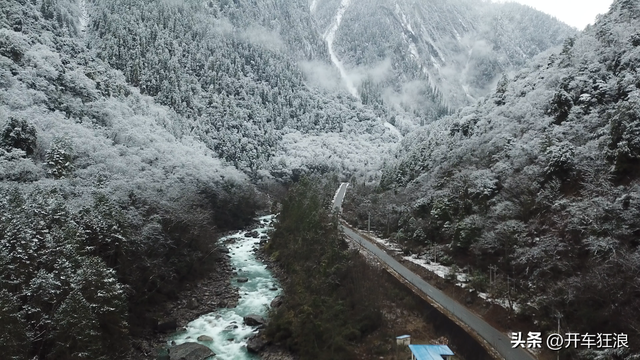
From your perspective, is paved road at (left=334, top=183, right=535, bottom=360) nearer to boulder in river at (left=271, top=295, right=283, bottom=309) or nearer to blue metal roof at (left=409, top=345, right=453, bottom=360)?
blue metal roof at (left=409, top=345, right=453, bottom=360)

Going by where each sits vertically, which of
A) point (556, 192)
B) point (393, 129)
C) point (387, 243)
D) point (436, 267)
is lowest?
point (436, 267)

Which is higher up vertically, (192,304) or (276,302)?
(276,302)

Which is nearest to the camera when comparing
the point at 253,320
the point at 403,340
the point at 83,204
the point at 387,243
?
the point at 403,340

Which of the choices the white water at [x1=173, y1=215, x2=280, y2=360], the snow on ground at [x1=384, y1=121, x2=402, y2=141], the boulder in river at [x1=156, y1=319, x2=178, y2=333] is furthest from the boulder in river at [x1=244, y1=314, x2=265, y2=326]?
the snow on ground at [x1=384, y1=121, x2=402, y2=141]

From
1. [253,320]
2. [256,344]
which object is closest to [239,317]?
[253,320]

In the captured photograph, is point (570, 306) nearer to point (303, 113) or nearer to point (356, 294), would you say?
point (356, 294)

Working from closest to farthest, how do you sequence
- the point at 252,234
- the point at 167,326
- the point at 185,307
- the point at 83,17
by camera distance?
the point at 167,326
the point at 185,307
the point at 252,234
the point at 83,17

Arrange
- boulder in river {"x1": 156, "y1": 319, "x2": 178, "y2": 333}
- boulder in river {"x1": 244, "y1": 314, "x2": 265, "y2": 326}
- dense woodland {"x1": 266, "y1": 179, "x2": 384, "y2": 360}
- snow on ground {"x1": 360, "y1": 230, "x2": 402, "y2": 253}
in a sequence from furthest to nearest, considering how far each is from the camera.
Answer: snow on ground {"x1": 360, "y1": 230, "x2": 402, "y2": 253}
boulder in river {"x1": 244, "y1": 314, "x2": 265, "y2": 326}
boulder in river {"x1": 156, "y1": 319, "x2": 178, "y2": 333}
dense woodland {"x1": 266, "y1": 179, "x2": 384, "y2": 360}

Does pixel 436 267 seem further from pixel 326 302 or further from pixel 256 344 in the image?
pixel 256 344
